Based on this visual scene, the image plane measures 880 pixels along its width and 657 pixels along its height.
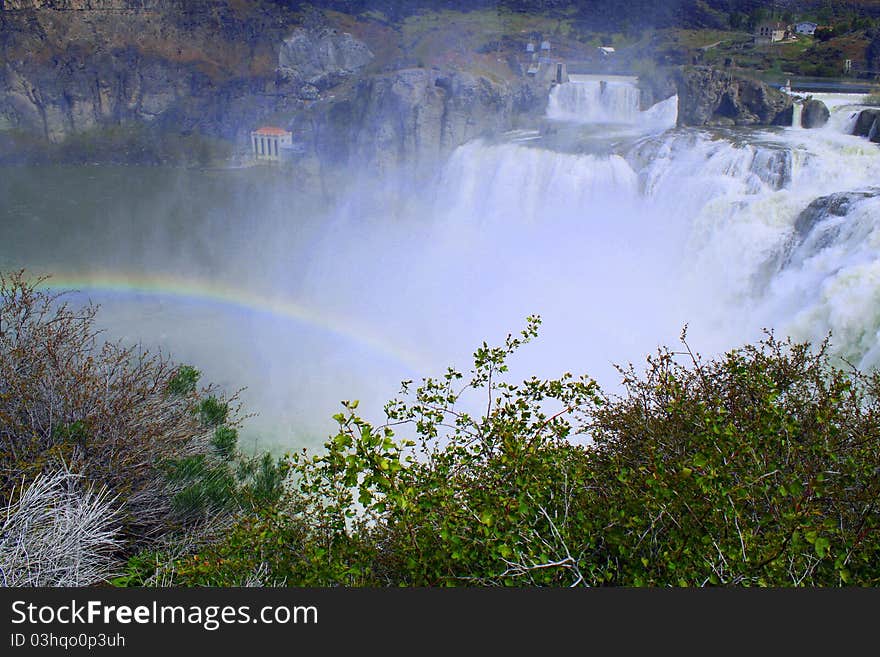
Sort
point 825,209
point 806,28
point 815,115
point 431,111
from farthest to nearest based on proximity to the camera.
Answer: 1. point 431,111
2. point 806,28
3. point 815,115
4. point 825,209

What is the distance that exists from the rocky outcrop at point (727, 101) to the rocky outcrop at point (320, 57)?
18.6 m

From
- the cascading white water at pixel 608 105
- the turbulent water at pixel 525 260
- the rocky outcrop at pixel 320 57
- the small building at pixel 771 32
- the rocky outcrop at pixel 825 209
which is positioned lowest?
the turbulent water at pixel 525 260

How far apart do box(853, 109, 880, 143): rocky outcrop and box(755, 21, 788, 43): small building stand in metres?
9.75

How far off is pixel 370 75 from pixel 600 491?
2914 cm

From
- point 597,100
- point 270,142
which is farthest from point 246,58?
point 597,100

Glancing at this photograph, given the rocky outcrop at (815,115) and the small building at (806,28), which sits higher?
the small building at (806,28)

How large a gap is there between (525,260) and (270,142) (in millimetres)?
19271

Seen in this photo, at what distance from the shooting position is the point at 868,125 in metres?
17.0

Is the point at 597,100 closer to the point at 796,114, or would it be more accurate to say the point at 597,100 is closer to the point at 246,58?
the point at 796,114

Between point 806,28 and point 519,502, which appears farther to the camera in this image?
point 806,28

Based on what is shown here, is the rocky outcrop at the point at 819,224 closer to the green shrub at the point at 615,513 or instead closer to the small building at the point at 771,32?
the green shrub at the point at 615,513

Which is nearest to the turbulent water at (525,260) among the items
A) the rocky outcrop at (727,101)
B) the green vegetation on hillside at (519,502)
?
the rocky outcrop at (727,101)

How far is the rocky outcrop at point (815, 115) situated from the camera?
19.0 metres

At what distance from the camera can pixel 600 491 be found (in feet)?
13.5
